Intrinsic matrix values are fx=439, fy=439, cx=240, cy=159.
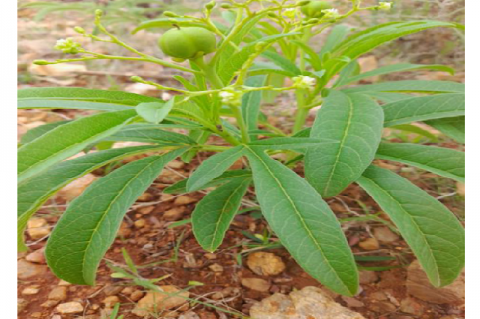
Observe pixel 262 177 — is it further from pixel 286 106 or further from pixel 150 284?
pixel 286 106

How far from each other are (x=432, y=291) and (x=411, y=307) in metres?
0.07

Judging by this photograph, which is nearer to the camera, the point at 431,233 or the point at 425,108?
the point at 431,233

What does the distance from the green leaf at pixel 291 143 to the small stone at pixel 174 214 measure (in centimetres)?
46

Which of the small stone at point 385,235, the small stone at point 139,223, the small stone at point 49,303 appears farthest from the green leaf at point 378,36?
the small stone at point 49,303

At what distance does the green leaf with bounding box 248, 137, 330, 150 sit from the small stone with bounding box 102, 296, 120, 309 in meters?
0.53

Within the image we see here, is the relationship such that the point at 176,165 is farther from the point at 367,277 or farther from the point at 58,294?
the point at 367,277

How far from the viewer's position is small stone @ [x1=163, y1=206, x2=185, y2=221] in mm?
1448

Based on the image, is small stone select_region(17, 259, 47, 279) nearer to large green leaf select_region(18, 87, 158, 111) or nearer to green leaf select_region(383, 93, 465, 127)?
large green leaf select_region(18, 87, 158, 111)

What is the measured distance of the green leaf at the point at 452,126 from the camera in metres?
1.15

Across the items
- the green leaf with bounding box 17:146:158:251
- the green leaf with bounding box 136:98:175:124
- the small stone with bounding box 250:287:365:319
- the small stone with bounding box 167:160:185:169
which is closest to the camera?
the green leaf with bounding box 136:98:175:124

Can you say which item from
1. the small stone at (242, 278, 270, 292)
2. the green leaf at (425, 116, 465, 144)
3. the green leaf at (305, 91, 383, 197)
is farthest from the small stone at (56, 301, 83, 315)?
the green leaf at (425, 116, 465, 144)

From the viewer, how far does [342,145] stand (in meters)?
1.02

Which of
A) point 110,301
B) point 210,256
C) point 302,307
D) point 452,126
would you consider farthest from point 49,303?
point 452,126

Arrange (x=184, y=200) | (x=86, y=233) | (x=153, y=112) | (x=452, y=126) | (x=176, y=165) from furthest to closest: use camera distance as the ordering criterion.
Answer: (x=176, y=165) → (x=184, y=200) → (x=452, y=126) → (x=86, y=233) → (x=153, y=112)
